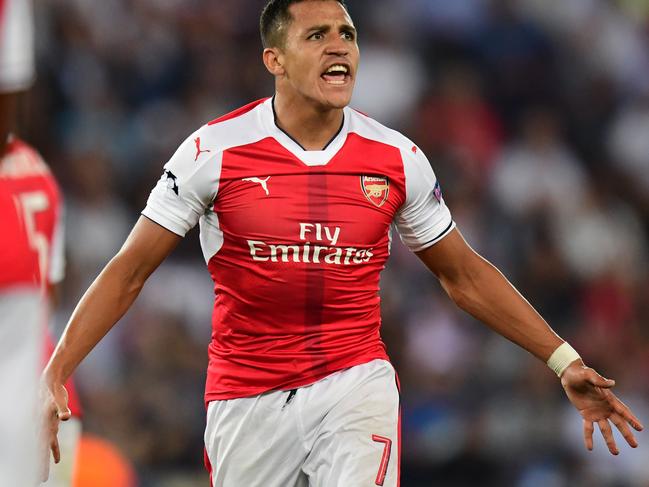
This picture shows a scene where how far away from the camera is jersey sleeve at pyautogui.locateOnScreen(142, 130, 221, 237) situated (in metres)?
5.31

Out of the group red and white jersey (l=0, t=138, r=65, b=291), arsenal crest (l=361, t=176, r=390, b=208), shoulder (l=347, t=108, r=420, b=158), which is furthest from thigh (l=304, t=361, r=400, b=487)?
red and white jersey (l=0, t=138, r=65, b=291)

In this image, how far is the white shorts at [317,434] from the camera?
205 inches

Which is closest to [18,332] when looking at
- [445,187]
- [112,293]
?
[112,293]

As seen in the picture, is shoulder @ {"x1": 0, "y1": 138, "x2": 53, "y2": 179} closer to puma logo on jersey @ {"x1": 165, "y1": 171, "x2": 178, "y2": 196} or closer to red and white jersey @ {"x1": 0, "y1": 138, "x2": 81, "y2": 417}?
red and white jersey @ {"x1": 0, "y1": 138, "x2": 81, "y2": 417}

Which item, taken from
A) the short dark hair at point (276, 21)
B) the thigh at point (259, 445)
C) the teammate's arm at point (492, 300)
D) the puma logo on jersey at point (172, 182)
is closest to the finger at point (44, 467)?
the thigh at point (259, 445)

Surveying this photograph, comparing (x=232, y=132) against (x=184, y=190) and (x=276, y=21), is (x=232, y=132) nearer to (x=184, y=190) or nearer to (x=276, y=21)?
(x=184, y=190)

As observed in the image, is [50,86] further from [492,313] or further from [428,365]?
[492,313]

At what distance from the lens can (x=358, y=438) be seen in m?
5.21

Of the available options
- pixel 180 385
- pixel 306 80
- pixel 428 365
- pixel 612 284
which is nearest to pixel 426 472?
pixel 428 365

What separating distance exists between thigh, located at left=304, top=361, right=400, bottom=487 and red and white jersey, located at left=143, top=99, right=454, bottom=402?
128 mm

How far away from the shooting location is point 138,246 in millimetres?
5312

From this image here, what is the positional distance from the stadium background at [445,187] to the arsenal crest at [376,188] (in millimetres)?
3760

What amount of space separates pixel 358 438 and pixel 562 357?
37.8 inches

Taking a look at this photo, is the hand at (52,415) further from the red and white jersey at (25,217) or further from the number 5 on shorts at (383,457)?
the red and white jersey at (25,217)
